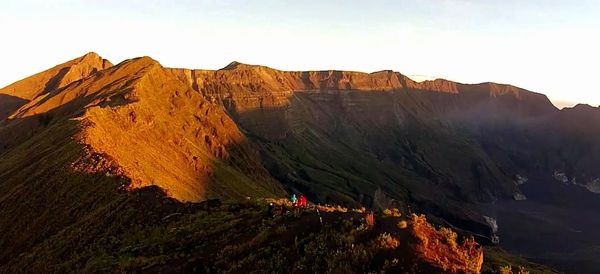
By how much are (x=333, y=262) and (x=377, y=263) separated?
2.03 m

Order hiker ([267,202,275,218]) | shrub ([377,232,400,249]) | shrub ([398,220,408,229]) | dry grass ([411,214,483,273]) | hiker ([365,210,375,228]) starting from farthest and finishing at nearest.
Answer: hiker ([267,202,275,218])
hiker ([365,210,375,228])
shrub ([398,220,408,229])
shrub ([377,232,400,249])
dry grass ([411,214,483,273])

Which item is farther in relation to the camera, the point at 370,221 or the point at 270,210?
the point at 270,210

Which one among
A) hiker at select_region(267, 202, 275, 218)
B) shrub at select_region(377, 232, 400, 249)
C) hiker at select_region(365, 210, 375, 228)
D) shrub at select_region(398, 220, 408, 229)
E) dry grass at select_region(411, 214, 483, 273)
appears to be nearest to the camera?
dry grass at select_region(411, 214, 483, 273)

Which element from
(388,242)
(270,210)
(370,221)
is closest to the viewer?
(388,242)

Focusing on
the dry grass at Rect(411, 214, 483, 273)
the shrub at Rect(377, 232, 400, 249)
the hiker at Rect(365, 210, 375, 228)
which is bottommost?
the dry grass at Rect(411, 214, 483, 273)

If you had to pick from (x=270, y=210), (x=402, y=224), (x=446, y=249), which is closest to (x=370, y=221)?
(x=402, y=224)

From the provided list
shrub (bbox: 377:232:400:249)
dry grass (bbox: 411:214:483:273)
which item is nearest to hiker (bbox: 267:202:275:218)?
dry grass (bbox: 411:214:483:273)

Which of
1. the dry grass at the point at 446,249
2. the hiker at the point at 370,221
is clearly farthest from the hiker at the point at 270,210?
the dry grass at the point at 446,249

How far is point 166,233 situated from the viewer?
3953 cm

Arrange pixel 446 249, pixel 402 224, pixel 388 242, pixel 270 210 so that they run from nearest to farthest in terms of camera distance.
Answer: pixel 388 242
pixel 446 249
pixel 402 224
pixel 270 210

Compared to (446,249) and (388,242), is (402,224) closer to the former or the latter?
(388,242)

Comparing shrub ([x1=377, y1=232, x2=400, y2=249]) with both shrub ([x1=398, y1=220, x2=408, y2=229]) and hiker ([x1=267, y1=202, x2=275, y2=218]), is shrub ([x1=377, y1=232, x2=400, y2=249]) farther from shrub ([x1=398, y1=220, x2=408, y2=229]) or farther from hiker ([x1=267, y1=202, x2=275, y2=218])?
hiker ([x1=267, y1=202, x2=275, y2=218])

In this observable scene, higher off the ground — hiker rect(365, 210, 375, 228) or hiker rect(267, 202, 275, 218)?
hiker rect(365, 210, 375, 228)

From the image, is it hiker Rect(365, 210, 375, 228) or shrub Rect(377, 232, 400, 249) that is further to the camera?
hiker Rect(365, 210, 375, 228)
